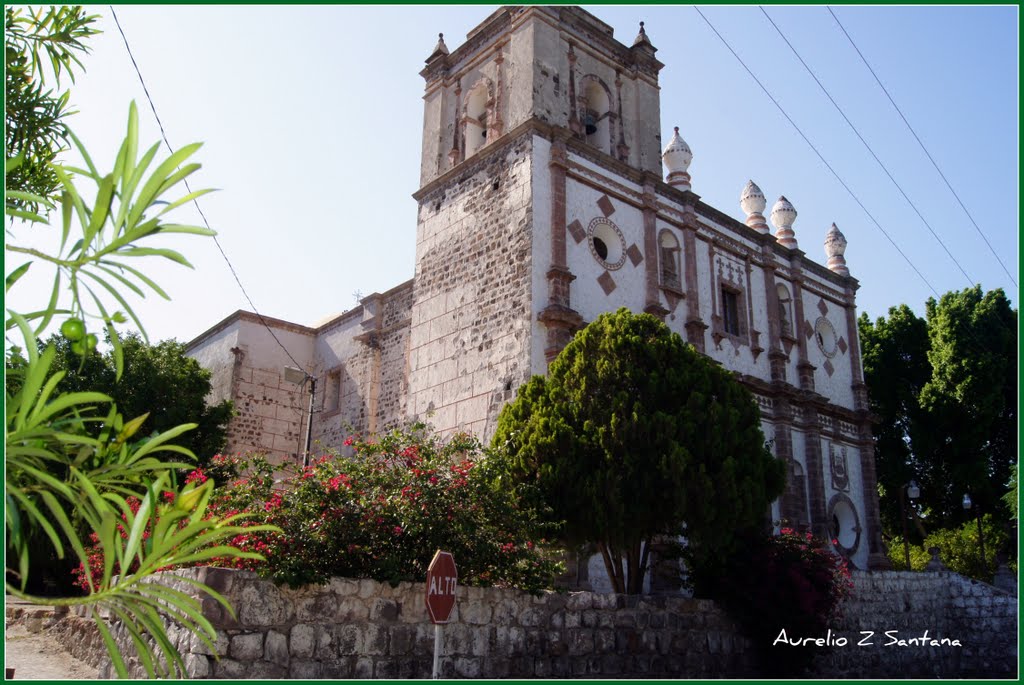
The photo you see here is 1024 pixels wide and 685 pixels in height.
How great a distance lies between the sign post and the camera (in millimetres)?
6305

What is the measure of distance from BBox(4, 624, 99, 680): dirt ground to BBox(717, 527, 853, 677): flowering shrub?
25.9 ft

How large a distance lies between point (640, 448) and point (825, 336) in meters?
12.0

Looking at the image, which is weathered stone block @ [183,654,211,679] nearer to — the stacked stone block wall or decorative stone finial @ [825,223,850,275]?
the stacked stone block wall

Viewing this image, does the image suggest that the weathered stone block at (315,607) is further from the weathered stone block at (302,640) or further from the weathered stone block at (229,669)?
the weathered stone block at (229,669)

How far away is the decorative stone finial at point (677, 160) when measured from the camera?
1884cm

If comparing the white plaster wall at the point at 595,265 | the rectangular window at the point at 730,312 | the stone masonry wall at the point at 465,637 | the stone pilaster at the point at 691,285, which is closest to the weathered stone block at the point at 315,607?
the stone masonry wall at the point at 465,637

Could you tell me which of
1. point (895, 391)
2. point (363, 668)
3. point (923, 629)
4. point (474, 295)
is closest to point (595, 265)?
point (474, 295)

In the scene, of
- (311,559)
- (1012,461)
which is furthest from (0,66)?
(1012,461)

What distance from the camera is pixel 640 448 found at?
1120 cm

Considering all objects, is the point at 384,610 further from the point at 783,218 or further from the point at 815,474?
the point at 783,218

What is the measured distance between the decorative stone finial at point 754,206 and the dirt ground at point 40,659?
54.9 ft

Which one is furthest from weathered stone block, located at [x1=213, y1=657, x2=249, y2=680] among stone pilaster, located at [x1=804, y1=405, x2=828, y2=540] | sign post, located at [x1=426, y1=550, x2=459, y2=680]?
stone pilaster, located at [x1=804, y1=405, x2=828, y2=540]

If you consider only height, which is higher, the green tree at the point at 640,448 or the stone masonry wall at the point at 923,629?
the green tree at the point at 640,448

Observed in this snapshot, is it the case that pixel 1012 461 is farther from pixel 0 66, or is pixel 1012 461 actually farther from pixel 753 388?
pixel 0 66
